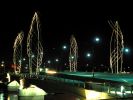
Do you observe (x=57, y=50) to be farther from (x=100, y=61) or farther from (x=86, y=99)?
(x=86, y=99)

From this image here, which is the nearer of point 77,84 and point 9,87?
point 77,84

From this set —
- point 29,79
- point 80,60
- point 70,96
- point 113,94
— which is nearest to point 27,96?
point 70,96

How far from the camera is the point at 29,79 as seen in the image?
5962cm

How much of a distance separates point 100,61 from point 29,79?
56024 millimetres

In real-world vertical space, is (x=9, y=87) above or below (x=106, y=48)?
below

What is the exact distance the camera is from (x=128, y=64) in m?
104

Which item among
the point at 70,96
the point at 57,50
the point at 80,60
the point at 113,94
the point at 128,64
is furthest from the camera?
the point at 57,50

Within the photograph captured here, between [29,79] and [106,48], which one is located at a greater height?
[106,48]

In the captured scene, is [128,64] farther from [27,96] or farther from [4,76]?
[27,96]

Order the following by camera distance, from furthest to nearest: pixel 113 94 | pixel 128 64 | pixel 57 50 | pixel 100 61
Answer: pixel 57 50, pixel 100 61, pixel 128 64, pixel 113 94

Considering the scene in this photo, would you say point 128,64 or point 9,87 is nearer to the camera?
point 9,87

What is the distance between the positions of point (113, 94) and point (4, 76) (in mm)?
91743

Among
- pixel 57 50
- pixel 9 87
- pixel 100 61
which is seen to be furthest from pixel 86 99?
pixel 57 50

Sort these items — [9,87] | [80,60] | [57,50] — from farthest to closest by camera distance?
[57,50]
[80,60]
[9,87]
